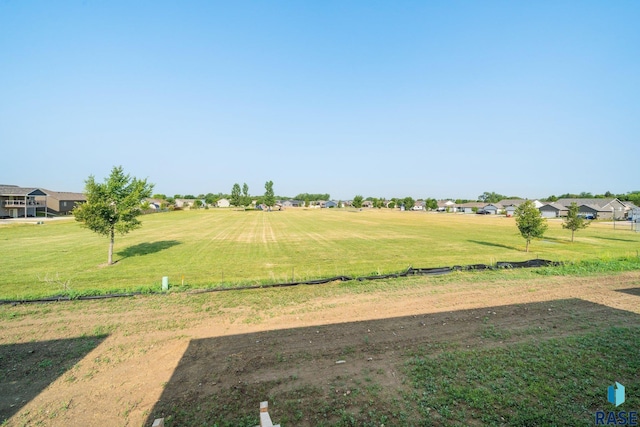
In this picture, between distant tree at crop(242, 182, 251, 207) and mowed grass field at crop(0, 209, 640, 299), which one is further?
distant tree at crop(242, 182, 251, 207)

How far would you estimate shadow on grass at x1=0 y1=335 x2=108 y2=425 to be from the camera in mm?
6609

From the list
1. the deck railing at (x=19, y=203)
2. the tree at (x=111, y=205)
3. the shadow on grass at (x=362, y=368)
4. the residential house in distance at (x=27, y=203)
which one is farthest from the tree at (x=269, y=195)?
the shadow on grass at (x=362, y=368)

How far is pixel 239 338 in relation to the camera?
371 inches

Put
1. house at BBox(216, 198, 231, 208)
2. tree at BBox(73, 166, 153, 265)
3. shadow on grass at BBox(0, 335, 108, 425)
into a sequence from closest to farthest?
shadow on grass at BBox(0, 335, 108, 425), tree at BBox(73, 166, 153, 265), house at BBox(216, 198, 231, 208)

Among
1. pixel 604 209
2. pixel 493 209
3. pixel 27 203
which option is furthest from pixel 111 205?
pixel 493 209

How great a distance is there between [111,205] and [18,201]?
6964cm

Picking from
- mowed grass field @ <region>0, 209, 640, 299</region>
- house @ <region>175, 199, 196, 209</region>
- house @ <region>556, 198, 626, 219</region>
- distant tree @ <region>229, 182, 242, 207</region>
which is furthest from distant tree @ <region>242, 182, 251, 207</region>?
house @ <region>556, 198, 626, 219</region>

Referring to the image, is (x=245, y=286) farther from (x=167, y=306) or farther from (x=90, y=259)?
(x=90, y=259)

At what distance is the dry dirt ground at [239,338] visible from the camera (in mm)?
6672

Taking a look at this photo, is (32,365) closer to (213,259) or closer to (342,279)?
(342,279)

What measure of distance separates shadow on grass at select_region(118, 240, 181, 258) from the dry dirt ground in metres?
14.7

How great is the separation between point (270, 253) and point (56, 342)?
18759mm

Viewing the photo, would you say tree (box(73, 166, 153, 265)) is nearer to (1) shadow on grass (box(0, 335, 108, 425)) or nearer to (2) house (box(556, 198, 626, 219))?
(1) shadow on grass (box(0, 335, 108, 425))

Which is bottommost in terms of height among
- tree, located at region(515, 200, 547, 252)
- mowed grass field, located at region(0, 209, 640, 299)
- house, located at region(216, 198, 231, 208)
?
mowed grass field, located at region(0, 209, 640, 299)
